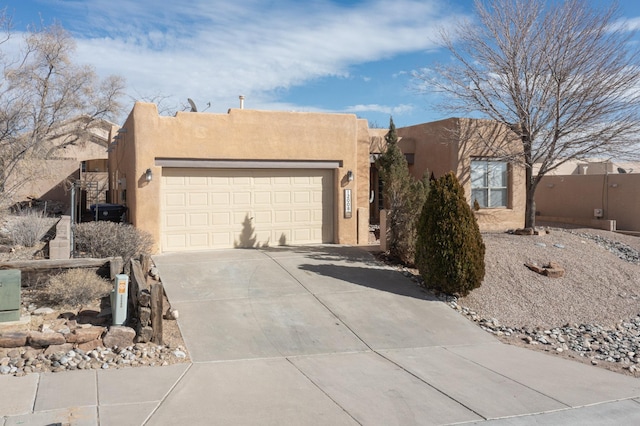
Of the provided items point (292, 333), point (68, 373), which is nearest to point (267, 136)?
point (292, 333)

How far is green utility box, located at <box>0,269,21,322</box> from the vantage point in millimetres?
8008

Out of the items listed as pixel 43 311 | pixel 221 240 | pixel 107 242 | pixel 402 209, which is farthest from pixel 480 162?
pixel 43 311

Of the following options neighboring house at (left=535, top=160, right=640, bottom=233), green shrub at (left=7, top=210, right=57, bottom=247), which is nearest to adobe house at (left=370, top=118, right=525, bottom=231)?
neighboring house at (left=535, top=160, right=640, bottom=233)

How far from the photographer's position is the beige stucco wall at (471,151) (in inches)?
690

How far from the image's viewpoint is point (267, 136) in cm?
1426

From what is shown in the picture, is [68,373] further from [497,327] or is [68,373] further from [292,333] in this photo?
[497,327]

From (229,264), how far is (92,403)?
647 cm

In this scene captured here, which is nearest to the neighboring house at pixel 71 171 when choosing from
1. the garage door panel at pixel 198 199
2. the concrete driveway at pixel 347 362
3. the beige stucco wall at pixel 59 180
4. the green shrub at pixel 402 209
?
the beige stucco wall at pixel 59 180

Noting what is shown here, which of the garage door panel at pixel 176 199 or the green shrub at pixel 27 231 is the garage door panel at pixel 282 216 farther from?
the green shrub at pixel 27 231

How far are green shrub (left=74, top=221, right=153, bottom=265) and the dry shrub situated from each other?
67.2 inches

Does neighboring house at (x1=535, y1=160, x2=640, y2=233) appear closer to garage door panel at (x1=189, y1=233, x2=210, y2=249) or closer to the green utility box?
garage door panel at (x1=189, y1=233, x2=210, y2=249)

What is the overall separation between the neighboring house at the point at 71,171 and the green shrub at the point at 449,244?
45.3 feet

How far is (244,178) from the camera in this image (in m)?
14.3

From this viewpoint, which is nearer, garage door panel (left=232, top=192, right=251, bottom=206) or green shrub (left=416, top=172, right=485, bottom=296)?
green shrub (left=416, top=172, right=485, bottom=296)
